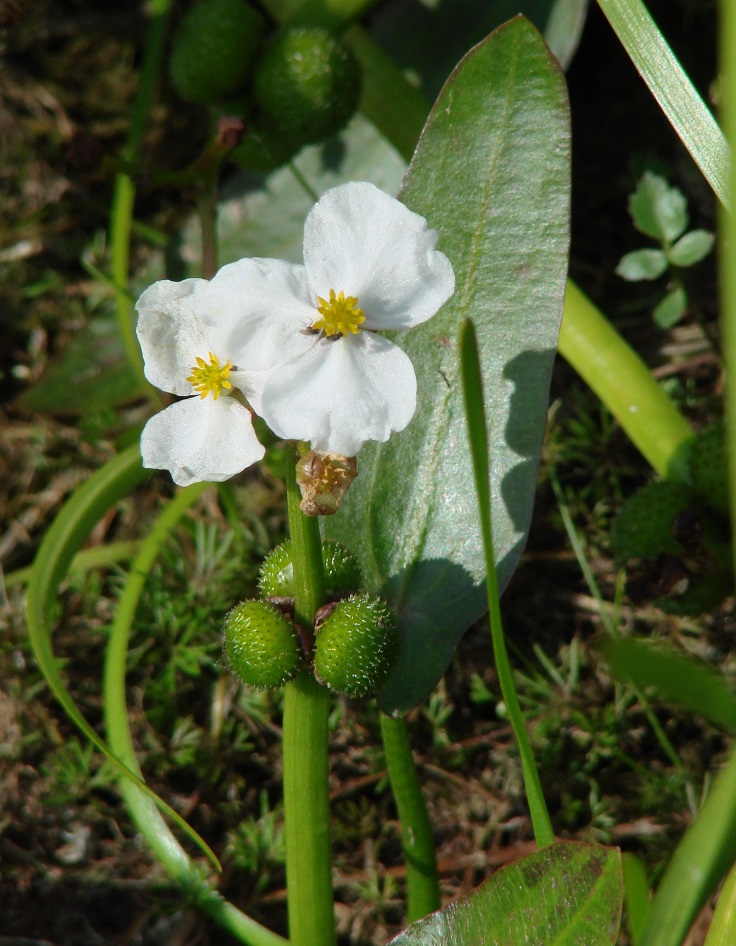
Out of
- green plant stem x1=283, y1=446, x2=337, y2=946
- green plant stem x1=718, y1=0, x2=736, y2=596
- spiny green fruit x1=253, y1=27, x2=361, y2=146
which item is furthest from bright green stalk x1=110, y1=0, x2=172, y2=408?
green plant stem x1=718, y1=0, x2=736, y2=596

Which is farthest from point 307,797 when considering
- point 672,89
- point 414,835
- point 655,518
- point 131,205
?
point 131,205

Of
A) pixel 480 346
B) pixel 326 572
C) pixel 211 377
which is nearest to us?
pixel 211 377

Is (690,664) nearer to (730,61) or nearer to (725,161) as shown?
(730,61)

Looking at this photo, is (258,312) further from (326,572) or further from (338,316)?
(326,572)

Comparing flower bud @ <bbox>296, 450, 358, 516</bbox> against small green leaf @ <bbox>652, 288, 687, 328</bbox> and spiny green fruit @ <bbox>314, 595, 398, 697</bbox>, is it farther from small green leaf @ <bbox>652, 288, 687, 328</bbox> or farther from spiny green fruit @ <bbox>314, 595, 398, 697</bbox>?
small green leaf @ <bbox>652, 288, 687, 328</bbox>

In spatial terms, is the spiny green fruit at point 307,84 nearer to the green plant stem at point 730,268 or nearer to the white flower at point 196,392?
the white flower at point 196,392

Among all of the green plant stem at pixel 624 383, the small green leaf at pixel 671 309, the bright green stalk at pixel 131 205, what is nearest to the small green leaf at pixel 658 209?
the small green leaf at pixel 671 309
